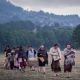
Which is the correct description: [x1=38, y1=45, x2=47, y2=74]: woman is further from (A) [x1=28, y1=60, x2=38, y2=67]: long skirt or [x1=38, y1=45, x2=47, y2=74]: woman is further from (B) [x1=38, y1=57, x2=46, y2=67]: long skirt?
(A) [x1=28, y1=60, x2=38, y2=67]: long skirt

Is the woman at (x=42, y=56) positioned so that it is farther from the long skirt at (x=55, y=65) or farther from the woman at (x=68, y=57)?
the woman at (x=68, y=57)

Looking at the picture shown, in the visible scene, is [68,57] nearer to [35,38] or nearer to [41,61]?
[41,61]

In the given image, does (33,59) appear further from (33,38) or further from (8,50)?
(33,38)

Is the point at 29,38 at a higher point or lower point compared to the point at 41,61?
higher

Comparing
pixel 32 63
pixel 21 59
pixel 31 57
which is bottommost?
pixel 32 63

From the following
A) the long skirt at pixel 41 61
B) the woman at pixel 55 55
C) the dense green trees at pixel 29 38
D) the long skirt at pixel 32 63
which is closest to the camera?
the woman at pixel 55 55

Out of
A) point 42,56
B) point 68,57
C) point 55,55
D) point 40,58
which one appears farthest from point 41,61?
point 55,55

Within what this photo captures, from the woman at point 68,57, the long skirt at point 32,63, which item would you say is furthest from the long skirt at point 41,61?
the woman at point 68,57

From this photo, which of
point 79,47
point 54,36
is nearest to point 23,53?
point 79,47

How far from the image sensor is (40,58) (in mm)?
25875

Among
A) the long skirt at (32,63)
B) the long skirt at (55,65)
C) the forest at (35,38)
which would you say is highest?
the forest at (35,38)

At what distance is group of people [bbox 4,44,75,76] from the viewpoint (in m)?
23.5

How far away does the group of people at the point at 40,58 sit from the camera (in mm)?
23500

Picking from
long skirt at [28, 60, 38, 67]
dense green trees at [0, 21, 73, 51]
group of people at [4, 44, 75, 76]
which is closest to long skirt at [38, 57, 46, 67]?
group of people at [4, 44, 75, 76]
